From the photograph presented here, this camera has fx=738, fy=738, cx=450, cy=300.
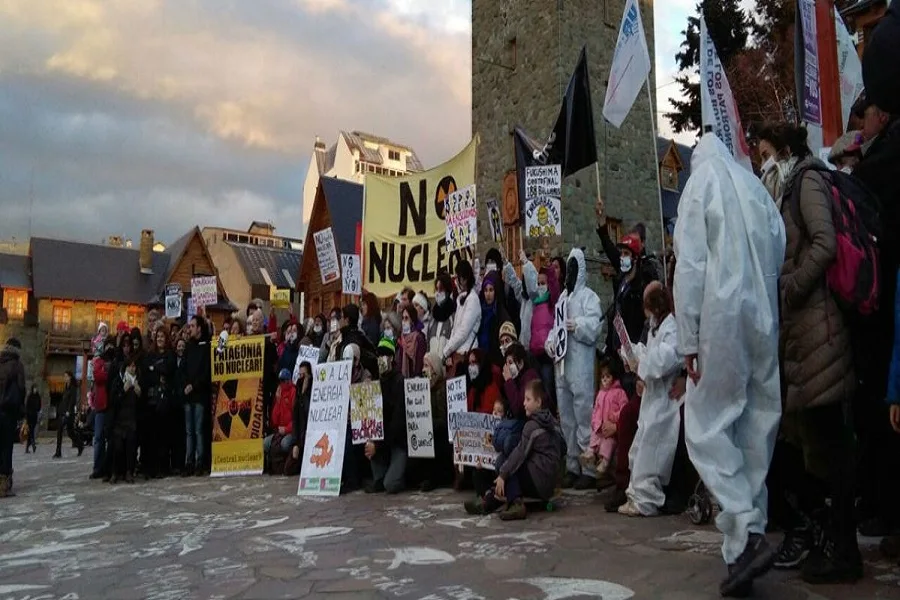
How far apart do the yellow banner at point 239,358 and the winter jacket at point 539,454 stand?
561 centimetres

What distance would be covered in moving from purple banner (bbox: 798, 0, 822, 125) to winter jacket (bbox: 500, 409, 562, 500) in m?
5.58

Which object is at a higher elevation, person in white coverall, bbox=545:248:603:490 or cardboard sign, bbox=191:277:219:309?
cardboard sign, bbox=191:277:219:309

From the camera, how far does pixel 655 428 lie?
5.90 meters

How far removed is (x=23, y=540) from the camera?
19.9 ft

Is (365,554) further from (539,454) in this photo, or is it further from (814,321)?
(814,321)

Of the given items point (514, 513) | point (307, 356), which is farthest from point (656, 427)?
point (307, 356)

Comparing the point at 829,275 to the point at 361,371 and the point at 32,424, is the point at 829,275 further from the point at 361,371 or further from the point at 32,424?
the point at 32,424

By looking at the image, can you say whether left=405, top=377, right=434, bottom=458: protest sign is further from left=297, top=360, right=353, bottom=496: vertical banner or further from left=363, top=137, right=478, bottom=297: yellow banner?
left=363, top=137, right=478, bottom=297: yellow banner

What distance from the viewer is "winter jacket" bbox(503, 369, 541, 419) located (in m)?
6.83

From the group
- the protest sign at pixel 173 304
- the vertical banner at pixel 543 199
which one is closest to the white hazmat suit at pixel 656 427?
the vertical banner at pixel 543 199

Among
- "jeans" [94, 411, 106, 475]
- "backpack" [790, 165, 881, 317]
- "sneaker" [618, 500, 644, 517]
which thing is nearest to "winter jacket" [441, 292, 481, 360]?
"sneaker" [618, 500, 644, 517]

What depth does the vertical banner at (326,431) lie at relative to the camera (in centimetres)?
821

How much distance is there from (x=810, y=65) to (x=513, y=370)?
5781 millimetres

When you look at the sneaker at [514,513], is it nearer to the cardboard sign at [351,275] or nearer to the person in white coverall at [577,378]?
the person in white coverall at [577,378]
